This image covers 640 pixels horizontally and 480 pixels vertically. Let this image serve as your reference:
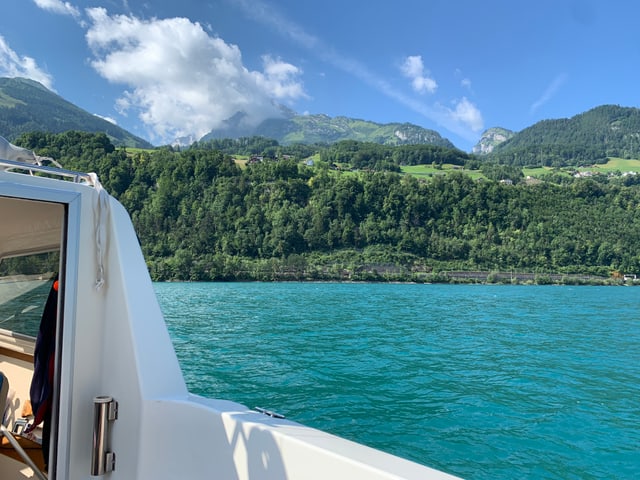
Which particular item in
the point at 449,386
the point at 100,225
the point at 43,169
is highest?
the point at 43,169

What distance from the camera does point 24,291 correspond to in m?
2.79

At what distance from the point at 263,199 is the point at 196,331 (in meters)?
79.9

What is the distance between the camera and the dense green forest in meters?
77.9

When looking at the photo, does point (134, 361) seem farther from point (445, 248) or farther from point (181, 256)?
point (445, 248)

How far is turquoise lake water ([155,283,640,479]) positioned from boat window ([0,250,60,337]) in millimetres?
5296

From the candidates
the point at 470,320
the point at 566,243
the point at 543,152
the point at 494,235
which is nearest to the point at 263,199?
the point at 494,235

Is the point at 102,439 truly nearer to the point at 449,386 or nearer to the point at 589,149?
the point at 449,386

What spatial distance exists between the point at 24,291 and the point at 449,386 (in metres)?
9.72

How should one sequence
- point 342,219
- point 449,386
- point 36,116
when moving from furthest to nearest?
point 36,116 → point 342,219 → point 449,386

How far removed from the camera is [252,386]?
9.74 metres

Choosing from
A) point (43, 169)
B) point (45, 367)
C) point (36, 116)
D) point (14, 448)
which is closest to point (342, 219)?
point (14, 448)

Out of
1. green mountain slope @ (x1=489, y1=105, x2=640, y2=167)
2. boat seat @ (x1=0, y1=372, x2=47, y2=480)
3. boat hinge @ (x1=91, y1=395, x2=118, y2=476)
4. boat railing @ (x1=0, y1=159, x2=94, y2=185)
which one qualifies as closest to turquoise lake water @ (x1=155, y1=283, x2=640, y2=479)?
boat seat @ (x1=0, y1=372, x2=47, y2=480)

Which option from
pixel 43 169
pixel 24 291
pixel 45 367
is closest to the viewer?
pixel 43 169

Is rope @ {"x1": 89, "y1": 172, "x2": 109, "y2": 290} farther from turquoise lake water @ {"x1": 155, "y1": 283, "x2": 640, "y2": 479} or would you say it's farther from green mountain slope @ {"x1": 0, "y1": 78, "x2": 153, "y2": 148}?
green mountain slope @ {"x1": 0, "y1": 78, "x2": 153, "y2": 148}
